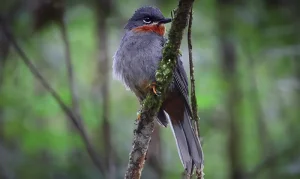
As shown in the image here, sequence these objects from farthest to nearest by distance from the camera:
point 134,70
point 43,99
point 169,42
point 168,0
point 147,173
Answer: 1. point 168,0
2. point 147,173
3. point 43,99
4. point 134,70
5. point 169,42

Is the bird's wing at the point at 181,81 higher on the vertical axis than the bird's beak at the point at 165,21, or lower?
lower

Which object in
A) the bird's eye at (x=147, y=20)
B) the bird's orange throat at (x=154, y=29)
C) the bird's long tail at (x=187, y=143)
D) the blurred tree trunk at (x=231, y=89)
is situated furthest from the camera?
the blurred tree trunk at (x=231, y=89)

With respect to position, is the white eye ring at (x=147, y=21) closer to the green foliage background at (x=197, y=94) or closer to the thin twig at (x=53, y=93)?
the green foliage background at (x=197, y=94)

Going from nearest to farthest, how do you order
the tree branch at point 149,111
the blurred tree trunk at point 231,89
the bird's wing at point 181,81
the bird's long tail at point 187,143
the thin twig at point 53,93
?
the tree branch at point 149,111, the bird's long tail at point 187,143, the bird's wing at point 181,81, the thin twig at point 53,93, the blurred tree trunk at point 231,89

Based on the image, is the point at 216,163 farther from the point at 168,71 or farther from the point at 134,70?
the point at 168,71

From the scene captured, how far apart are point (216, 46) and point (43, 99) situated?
2.87 metres

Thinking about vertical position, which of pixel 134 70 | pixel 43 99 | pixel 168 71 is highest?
pixel 43 99

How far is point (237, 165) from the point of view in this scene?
265 inches

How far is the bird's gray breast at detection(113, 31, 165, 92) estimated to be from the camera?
4.91m

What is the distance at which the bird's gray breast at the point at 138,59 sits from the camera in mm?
4910

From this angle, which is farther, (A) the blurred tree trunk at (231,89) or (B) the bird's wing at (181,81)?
(A) the blurred tree trunk at (231,89)

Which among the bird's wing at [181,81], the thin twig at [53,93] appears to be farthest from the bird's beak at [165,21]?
the thin twig at [53,93]

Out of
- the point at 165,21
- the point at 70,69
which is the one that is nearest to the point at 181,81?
the point at 165,21

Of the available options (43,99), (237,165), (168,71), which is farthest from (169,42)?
(237,165)
